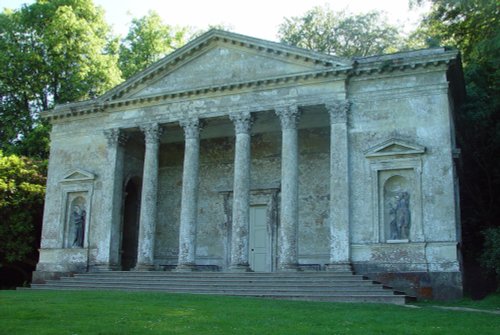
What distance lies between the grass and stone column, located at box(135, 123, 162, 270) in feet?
24.8

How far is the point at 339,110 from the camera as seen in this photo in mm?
21641

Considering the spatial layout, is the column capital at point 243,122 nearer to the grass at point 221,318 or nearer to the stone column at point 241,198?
the stone column at point 241,198

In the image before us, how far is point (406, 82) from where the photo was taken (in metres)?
21.2

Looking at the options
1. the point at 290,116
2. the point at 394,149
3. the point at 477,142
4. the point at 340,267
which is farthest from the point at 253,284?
the point at 477,142

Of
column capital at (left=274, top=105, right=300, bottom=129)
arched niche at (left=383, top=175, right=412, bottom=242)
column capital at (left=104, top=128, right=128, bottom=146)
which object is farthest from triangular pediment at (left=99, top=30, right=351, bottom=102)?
arched niche at (left=383, top=175, right=412, bottom=242)

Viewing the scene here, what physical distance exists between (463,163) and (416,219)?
25.0 feet

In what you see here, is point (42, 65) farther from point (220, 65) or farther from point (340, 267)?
point (340, 267)

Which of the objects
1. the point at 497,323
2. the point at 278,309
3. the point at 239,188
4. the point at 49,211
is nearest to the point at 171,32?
the point at 49,211

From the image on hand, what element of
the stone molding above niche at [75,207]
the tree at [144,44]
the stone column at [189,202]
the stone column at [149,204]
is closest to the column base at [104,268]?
the stone column at [149,204]

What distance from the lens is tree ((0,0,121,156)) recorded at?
34438mm

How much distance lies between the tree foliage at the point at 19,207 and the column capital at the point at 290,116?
48.1ft

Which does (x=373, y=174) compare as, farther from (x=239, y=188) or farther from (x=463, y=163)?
(x=463, y=163)

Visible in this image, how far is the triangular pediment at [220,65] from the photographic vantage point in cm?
2242

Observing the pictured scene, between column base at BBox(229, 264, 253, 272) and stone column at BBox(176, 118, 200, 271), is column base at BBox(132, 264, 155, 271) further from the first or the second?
column base at BBox(229, 264, 253, 272)
